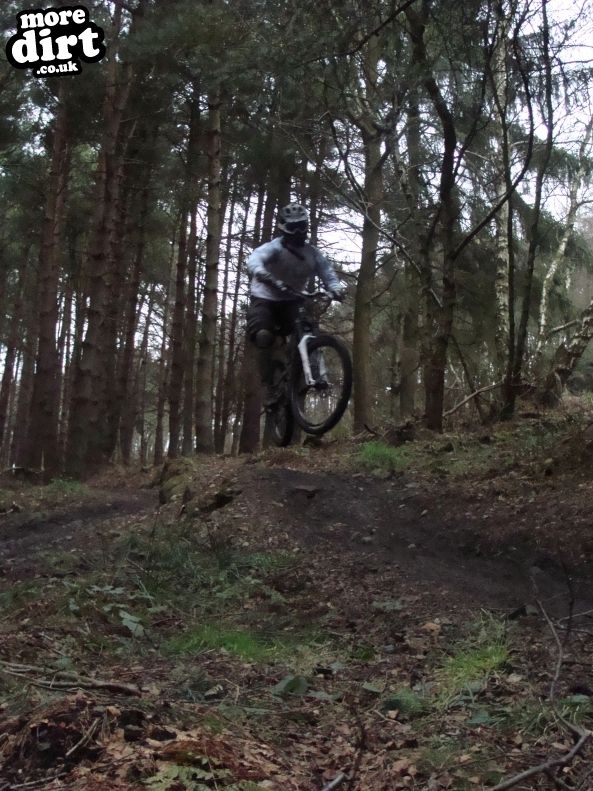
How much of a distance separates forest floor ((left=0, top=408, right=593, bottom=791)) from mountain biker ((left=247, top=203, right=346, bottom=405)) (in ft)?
4.53

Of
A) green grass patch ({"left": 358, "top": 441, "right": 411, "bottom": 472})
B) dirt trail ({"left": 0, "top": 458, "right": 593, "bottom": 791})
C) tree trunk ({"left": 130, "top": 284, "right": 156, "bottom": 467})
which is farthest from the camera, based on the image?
tree trunk ({"left": 130, "top": 284, "right": 156, "bottom": 467})

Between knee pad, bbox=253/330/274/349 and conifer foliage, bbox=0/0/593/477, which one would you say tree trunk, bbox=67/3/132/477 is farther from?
knee pad, bbox=253/330/274/349

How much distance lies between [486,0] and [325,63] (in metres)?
1.47

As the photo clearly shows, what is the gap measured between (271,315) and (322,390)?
0.97 meters

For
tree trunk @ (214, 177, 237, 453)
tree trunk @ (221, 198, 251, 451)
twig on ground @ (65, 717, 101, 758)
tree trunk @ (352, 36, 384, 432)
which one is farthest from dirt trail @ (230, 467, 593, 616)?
tree trunk @ (221, 198, 251, 451)

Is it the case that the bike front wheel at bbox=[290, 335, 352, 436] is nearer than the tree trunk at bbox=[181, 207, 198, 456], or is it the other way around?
the bike front wheel at bbox=[290, 335, 352, 436]

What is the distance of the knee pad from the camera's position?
7379mm

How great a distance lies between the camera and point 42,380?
13.2m

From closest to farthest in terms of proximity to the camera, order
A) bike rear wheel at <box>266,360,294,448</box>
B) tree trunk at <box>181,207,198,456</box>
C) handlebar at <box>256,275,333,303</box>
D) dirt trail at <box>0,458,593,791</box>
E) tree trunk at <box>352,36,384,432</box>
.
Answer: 1. dirt trail at <box>0,458,593,791</box>
2. handlebar at <box>256,275,333,303</box>
3. bike rear wheel at <box>266,360,294,448</box>
4. tree trunk at <box>352,36,384,432</box>
5. tree trunk at <box>181,207,198,456</box>

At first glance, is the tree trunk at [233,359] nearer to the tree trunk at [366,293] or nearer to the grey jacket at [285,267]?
the tree trunk at [366,293]

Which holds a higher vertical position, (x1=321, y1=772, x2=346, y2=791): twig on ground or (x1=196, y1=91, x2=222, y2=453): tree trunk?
(x1=196, y1=91, x2=222, y2=453): tree trunk

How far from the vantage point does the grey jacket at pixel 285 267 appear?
23.4 feet

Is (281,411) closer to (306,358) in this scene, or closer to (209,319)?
(306,358)

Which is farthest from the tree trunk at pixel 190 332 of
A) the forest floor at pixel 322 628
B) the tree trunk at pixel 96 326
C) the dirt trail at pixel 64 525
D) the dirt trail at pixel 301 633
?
the dirt trail at pixel 301 633
